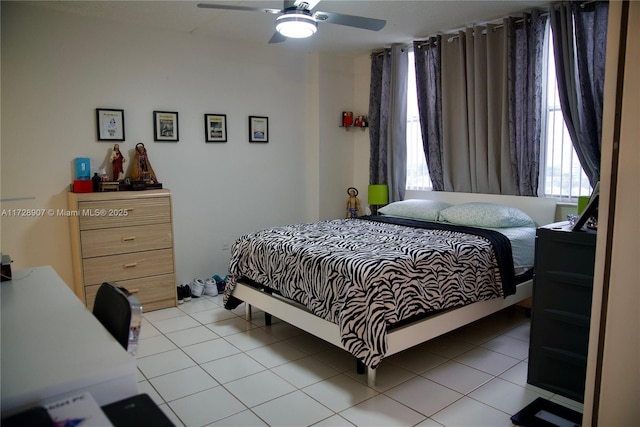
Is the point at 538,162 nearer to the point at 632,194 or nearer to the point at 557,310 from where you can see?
the point at 557,310

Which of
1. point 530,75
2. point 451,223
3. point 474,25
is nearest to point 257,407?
point 451,223

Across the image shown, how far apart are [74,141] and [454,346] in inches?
135

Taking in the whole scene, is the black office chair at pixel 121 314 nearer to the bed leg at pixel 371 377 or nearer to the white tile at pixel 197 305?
the bed leg at pixel 371 377

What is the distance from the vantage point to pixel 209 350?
10.2 feet

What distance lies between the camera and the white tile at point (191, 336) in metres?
3.24

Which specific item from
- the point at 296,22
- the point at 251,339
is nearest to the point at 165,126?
the point at 296,22

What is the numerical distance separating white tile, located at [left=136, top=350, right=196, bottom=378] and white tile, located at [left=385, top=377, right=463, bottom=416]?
4.30ft

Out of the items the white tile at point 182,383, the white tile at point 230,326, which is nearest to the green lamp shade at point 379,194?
the white tile at point 230,326

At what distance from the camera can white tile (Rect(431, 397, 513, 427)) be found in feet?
7.23

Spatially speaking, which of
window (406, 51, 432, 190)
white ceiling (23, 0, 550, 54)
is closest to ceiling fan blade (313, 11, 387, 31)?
white ceiling (23, 0, 550, 54)

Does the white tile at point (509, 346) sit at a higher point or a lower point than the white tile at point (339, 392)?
higher

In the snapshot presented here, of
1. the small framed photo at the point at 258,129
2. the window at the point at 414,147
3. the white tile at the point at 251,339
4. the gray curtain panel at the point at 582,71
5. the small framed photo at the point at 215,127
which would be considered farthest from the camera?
the window at the point at 414,147

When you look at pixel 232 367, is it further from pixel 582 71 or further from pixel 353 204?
pixel 582 71

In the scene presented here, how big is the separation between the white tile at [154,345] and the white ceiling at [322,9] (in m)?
2.53
